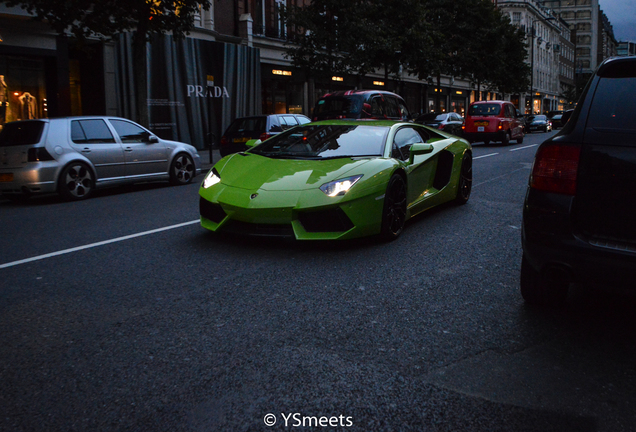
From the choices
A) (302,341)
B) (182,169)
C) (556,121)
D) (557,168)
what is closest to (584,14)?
(556,121)

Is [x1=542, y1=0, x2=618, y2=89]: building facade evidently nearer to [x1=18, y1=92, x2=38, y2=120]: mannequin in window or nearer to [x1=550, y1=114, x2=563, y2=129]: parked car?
[x1=550, y1=114, x2=563, y2=129]: parked car

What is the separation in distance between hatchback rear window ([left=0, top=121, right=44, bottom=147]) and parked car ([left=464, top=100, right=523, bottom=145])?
17.2 metres

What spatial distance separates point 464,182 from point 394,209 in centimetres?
271

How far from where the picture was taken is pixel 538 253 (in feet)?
10.7

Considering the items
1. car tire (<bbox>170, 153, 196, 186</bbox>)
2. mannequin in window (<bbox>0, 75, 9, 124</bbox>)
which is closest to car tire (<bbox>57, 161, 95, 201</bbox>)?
car tire (<bbox>170, 153, 196, 186</bbox>)

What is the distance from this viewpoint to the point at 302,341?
3.37 m

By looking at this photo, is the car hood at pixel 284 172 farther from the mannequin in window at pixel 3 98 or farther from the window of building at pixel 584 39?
the window of building at pixel 584 39

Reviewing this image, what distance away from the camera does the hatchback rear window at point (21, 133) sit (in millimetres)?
9992

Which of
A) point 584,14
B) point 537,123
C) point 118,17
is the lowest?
point 537,123

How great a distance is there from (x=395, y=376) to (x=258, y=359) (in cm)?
72

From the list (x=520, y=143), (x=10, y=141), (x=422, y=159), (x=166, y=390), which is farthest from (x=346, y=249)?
(x=520, y=143)

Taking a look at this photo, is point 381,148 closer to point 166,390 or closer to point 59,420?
point 166,390

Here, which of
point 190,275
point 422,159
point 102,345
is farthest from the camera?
point 422,159

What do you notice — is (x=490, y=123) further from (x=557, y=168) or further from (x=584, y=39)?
(x=584, y=39)
